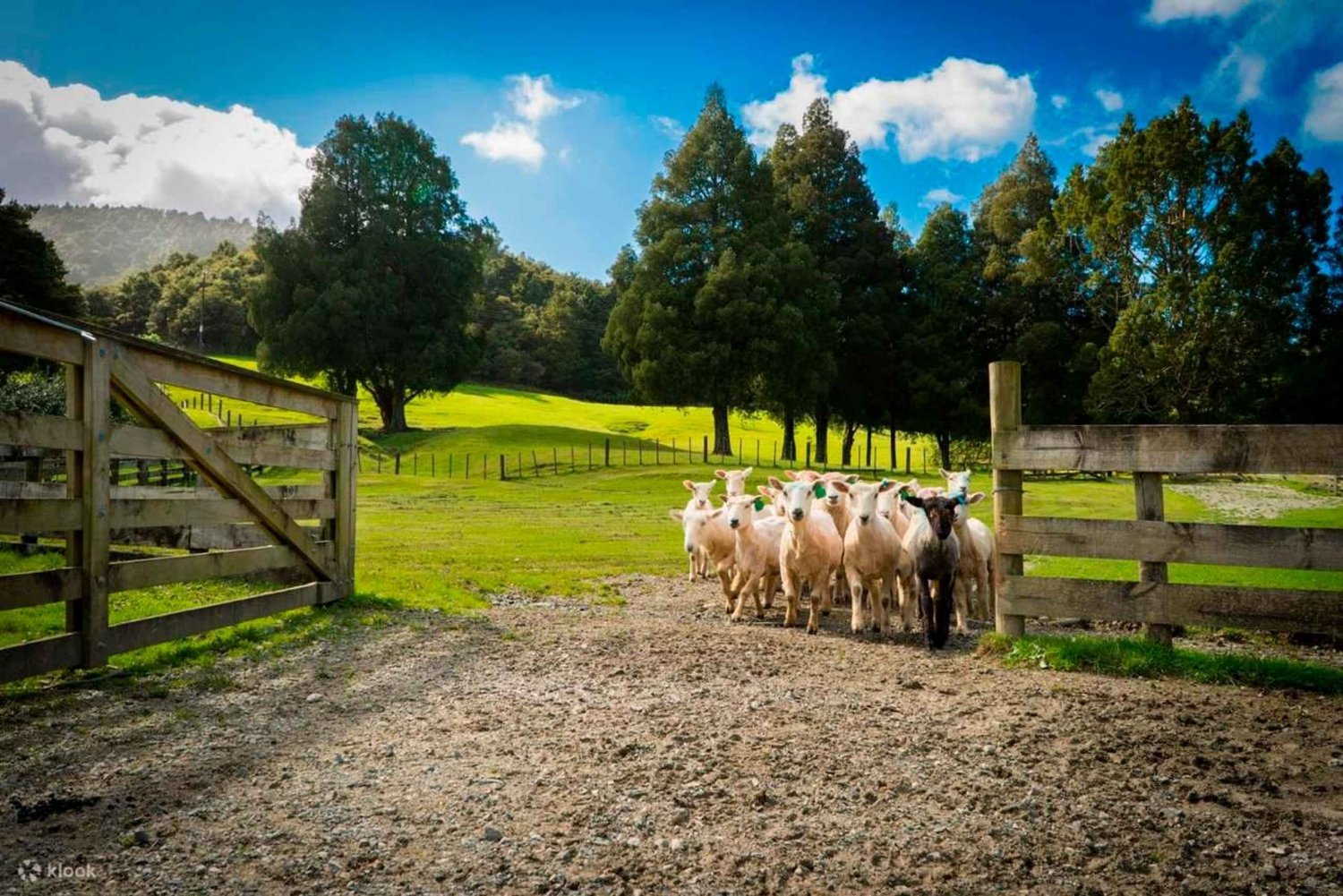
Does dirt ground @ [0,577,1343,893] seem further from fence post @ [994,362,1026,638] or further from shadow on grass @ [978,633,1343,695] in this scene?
fence post @ [994,362,1026,638]

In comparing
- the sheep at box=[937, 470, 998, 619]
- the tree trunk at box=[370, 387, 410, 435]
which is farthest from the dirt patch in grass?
the tree trunk at box=[370, 387, 410, 435]

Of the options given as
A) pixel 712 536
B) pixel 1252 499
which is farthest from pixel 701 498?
pixel 1252 499

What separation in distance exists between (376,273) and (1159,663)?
52.5m

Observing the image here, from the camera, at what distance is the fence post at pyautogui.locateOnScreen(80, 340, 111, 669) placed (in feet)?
21.0

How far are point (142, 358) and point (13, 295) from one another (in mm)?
43338

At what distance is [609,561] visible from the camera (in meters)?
16.0

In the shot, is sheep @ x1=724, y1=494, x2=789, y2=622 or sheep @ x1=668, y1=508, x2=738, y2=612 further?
sheep @ x1=668, y1=508, x2=738, y2=612

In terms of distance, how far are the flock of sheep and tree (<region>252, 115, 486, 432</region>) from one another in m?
→ 43.3

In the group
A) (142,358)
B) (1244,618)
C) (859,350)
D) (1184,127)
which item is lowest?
(1244,618)

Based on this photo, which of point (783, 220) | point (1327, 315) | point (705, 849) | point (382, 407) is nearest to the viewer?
point (705, 849)

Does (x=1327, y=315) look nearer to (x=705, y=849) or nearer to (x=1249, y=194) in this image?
(x=1249, y=194)

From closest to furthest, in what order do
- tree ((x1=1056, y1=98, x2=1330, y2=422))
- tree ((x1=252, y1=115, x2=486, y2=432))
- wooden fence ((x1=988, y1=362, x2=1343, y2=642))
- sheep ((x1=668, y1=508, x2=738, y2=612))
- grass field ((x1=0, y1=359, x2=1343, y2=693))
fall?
wooden fence ((x1=988, y1=362, x2=1343, y2=642)), grass field ((x1=0, y1=359, x2=1343, y2=693)), sheep ((x1=668, y1=508, x2=738, y2=612)), tree ((x1=1056, y1=98, x2=1330, y2=422)), tree ((x1=252, y1=115, x2=486, y2=432))

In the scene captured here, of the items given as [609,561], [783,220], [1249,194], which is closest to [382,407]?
[783,220]

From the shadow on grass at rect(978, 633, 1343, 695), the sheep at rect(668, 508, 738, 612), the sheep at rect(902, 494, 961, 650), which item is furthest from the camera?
the sheep at rect(668, 508, 738, 612)
